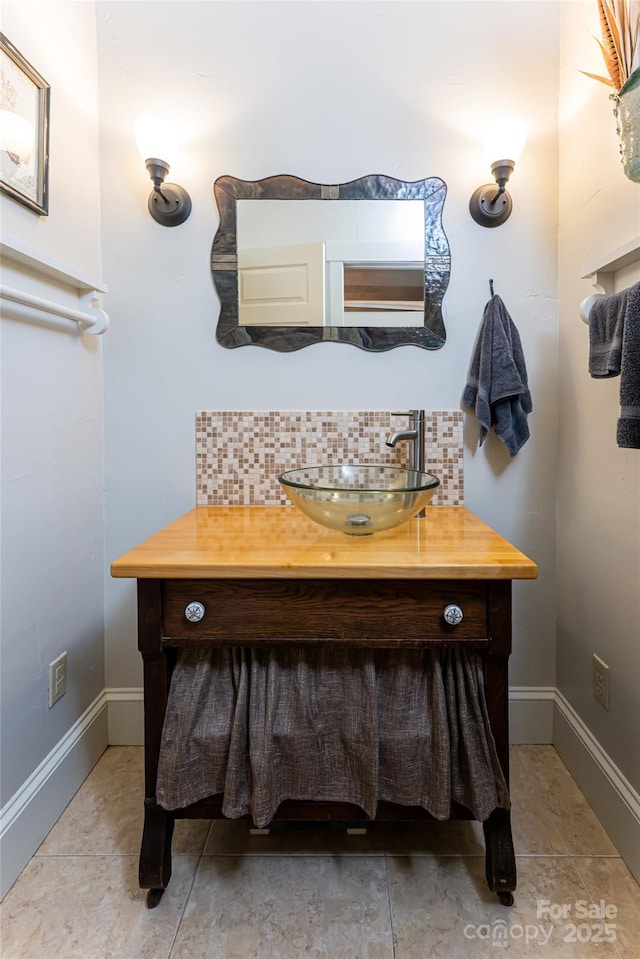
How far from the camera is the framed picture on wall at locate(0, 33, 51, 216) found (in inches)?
43.1

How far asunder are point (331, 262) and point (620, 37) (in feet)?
2.69

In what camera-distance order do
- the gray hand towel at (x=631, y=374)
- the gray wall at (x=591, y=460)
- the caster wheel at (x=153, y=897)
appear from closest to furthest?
1. the gray hand towel at (x=631, y=374)
2. the caster wheel at (x=153, y=897)
3. the gray wall at (x=591, y=460)

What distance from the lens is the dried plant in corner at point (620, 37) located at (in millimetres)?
995

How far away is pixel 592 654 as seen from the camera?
137 cm

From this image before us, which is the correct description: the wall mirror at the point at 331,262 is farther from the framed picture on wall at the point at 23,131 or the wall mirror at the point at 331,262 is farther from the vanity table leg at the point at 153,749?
the vanity table leg at the point at 153,749

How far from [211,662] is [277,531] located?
1.15 ft

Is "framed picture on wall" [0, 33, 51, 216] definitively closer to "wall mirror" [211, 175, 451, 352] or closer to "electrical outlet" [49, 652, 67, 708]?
"wall mirror" [211, 175, 451, 352]

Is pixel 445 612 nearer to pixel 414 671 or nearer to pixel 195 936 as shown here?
pixel 414 671

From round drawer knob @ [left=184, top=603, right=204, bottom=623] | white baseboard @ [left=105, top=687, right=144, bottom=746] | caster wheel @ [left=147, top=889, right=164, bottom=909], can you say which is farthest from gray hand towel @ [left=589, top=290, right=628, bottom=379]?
white baseboard @ [left=105, top=687, right=144, bottom=746]

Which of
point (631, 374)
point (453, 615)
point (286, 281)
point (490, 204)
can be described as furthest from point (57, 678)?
point (490, 204)

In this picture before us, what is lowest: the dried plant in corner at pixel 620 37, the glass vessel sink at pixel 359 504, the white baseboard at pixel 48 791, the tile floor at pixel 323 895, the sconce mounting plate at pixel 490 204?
the tile floor at pixel 323 895

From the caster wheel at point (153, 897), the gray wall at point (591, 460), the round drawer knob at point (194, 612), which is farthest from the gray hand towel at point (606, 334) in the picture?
the caster wheel at point (153, 897)

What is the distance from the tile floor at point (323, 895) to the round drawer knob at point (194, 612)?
2.16ft

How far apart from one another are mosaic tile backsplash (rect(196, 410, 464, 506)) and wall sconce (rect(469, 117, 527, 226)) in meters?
0.61
